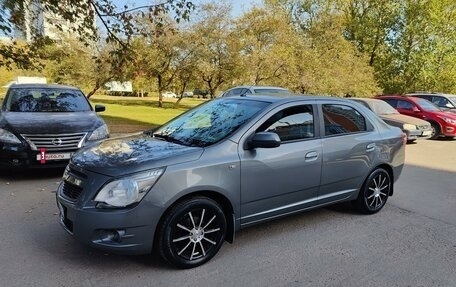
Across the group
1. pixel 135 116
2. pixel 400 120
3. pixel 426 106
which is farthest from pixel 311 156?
pixel 135 116

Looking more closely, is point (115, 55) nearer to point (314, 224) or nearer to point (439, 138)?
point (314, 224)

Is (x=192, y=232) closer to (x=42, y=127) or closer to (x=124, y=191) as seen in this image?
(x=124, y=191)

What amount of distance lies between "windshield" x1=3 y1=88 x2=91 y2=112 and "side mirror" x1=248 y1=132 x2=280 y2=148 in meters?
5.25

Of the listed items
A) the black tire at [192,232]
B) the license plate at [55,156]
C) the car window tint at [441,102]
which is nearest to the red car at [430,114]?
the car window tint at [441,102]

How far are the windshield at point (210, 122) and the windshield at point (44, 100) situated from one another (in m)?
3.90

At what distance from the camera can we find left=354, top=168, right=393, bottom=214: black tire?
5.35 metres

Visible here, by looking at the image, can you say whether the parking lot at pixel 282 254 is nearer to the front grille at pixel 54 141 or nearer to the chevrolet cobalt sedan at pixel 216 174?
the chevrolet cobalt sedan at pixel 216 174

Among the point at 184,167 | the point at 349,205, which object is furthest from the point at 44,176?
the point at 349,205

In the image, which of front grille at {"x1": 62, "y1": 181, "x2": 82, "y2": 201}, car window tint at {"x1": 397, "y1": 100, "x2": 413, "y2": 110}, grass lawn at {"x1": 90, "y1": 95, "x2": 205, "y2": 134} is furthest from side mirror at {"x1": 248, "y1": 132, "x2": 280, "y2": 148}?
car window tint at {"x1": 397, "y1": 100, "x2": 413, "y2": 110}

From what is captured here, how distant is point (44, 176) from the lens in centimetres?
714

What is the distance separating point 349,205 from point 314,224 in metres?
1.03

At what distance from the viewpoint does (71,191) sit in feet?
12.3

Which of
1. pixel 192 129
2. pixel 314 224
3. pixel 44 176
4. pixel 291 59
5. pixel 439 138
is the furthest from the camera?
pixel 291 59

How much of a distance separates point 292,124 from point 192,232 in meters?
1.72
